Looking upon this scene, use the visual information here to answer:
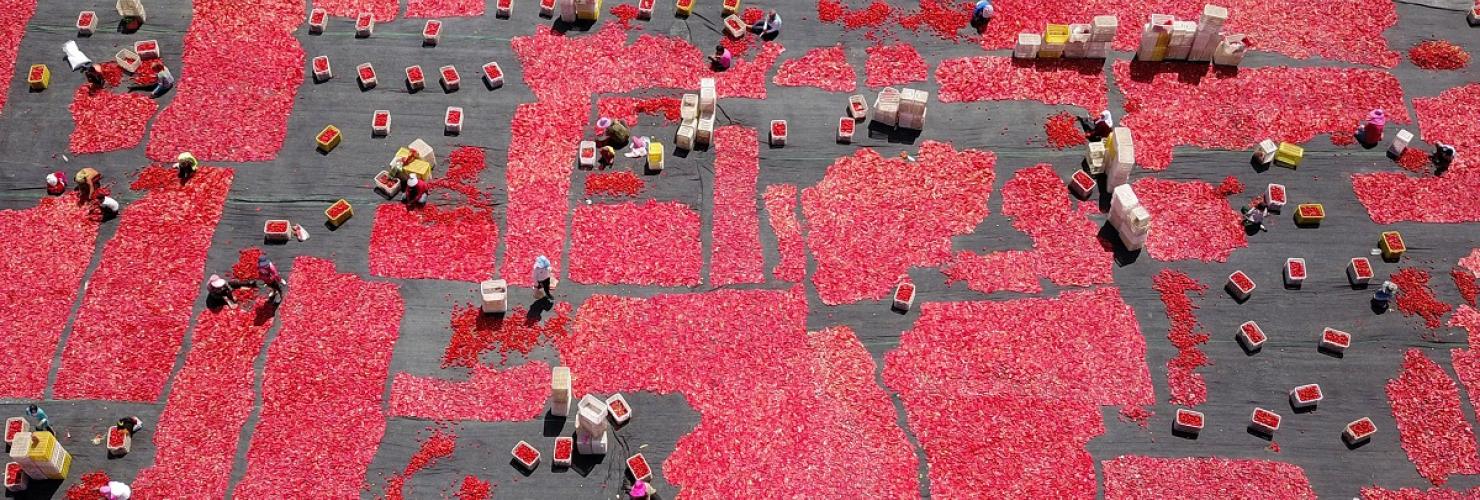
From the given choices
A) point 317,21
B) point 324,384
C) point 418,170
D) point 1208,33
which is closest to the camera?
point 324,384

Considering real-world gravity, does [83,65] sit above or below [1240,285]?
above

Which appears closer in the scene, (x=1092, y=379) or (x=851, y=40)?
(x=1092, y=379)

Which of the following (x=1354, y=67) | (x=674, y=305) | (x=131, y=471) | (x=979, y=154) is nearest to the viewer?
(x=131, y=471)

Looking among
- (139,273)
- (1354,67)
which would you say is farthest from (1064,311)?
(139,273)

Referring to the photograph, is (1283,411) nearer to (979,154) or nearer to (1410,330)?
(1410,330)

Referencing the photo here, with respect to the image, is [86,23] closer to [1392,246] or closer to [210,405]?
[210,405]

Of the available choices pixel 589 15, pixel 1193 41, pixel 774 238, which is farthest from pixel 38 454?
pixel 1193 41

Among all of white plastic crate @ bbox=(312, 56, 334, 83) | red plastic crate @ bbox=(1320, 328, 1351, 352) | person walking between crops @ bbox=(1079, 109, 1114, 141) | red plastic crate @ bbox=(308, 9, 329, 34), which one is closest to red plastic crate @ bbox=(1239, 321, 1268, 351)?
red plastic crate @ bbox=(1320, 328, 1351, 352)
